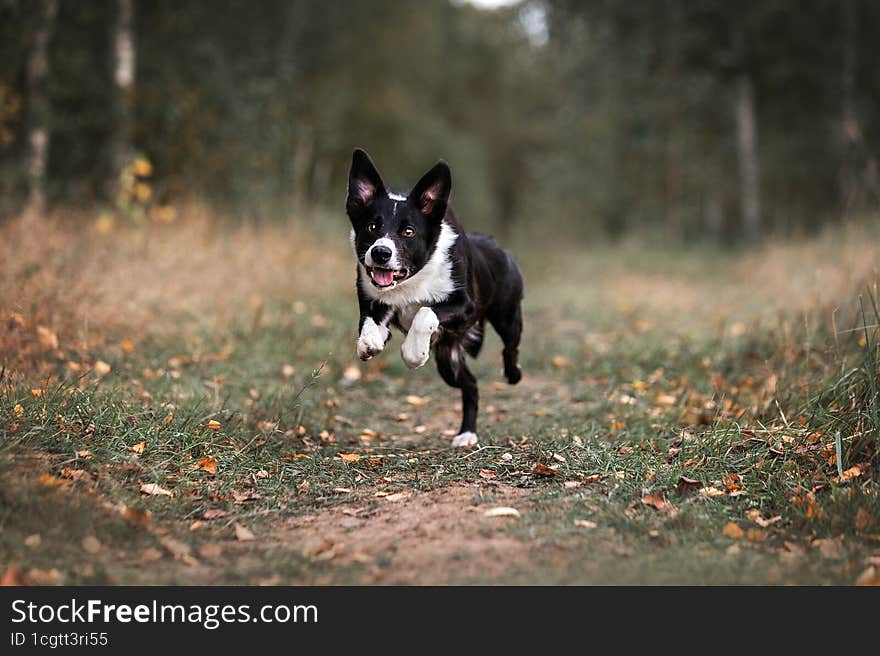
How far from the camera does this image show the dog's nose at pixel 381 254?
4492 millimetres

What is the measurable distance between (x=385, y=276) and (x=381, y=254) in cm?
16

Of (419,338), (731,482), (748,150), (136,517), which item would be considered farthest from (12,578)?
(748,150)

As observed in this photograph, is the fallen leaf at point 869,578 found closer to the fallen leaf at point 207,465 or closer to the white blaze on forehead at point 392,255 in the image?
the white blaze on forehead at point 392,255

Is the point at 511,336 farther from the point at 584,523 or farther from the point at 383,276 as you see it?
the point at 584,523

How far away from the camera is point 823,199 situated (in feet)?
74.9

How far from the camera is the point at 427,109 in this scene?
2834 centimetres

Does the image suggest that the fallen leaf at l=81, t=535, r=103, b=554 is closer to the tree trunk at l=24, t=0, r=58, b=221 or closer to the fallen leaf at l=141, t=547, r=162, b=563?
the fallen leaf at l=141, t=547, r=162, b=563

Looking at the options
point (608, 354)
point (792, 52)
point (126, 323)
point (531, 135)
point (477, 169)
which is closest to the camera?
point (126, 323)

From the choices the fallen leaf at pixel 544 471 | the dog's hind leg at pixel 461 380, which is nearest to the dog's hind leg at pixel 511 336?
the dog's hind leg at pixel 461 380

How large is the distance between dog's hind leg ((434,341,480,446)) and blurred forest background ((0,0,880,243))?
132 inches

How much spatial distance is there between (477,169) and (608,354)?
24.6 m
